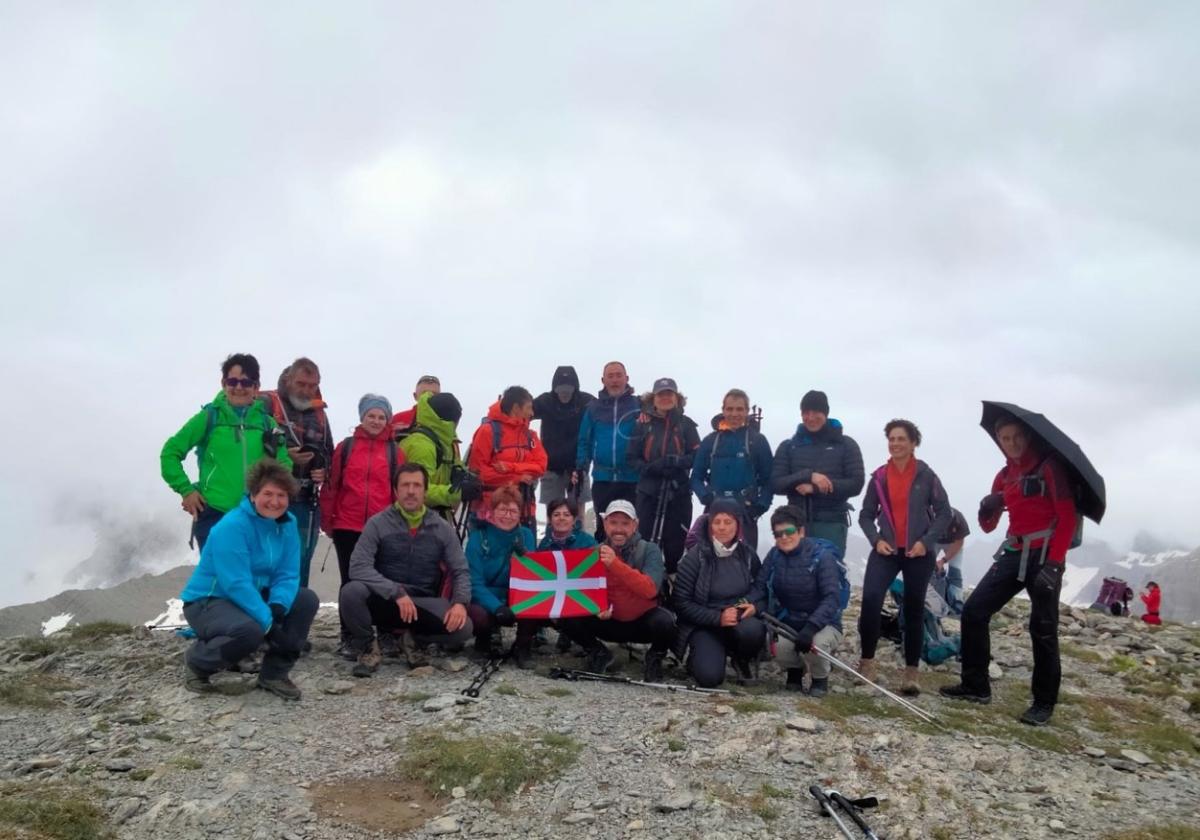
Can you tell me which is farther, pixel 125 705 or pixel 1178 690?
pixel 1178 690

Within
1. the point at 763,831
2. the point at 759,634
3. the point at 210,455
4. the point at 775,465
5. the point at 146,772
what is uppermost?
the point at 775,465

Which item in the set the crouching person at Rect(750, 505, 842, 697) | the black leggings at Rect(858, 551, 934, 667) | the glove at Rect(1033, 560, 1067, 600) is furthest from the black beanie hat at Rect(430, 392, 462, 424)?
the glove at Rect(1033, 560, 1067, 600)

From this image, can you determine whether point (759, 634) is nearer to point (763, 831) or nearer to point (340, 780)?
point (763, 831)

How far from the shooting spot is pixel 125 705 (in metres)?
8.02

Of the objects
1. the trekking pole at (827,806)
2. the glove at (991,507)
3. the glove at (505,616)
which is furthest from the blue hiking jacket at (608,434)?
the trekking pole at (827,806)

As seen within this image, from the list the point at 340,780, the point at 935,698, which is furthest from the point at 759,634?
the point at 340,780

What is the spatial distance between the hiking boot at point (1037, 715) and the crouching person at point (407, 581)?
6195mm

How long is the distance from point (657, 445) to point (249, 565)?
5712 millimetres

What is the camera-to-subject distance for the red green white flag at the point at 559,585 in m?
9.60

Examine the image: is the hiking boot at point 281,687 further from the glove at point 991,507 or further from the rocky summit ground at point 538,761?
the glove at point 991,507

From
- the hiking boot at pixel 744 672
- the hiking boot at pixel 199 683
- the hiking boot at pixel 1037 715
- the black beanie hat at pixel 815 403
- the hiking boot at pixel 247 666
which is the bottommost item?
the hiking boot at pixel 199 683

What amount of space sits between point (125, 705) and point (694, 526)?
638 centimetres

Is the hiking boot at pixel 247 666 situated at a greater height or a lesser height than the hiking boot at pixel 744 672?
lesser

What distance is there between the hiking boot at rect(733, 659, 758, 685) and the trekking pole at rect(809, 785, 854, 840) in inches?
126
